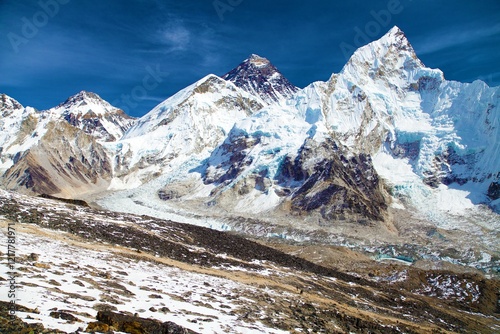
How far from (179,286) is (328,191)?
152403mm

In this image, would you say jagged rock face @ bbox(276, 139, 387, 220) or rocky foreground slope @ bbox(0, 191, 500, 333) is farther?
jagged rock face @ bbox(276, 139, 387, 220)

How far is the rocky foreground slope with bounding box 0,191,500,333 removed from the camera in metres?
17.5

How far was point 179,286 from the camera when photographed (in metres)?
25.5

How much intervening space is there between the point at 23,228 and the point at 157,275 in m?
12.4

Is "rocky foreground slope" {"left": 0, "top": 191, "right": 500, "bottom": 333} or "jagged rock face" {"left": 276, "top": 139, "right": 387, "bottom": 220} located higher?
"jagged rock face" {"left": 276, "top": 139, "right": 387, "bottom": 220}

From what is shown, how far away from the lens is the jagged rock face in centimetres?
16438

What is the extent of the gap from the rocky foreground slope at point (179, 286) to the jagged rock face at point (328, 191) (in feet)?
339

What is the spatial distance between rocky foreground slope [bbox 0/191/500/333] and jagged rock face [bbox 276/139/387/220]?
103m

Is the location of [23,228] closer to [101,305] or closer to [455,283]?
[101,305]

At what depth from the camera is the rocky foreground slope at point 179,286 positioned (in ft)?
57.4

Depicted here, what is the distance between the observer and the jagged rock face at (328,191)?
164375mm

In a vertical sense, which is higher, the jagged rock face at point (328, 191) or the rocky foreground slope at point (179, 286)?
the jagged rock face at point (328, 191)

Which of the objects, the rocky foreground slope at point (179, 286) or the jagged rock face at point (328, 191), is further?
the jagged rock face at point (328, 191)

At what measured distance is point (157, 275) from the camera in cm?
2750
